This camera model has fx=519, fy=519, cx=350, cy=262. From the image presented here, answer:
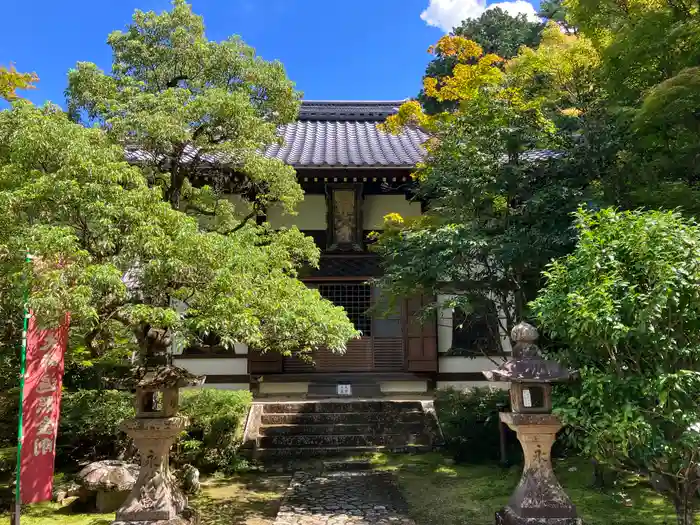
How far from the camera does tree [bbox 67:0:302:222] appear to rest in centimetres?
572

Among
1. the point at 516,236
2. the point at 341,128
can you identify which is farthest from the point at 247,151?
the point at 341,128

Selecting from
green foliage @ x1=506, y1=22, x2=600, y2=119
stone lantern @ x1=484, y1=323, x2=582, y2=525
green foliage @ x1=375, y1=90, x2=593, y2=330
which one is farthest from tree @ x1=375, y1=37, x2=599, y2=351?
stone lantern @ x1=484, y1=323, x2=582, y2=525

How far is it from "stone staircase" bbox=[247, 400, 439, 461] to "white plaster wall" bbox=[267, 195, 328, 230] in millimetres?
4254

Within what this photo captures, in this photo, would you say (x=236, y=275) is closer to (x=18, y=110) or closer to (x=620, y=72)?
(x=18, y=110)

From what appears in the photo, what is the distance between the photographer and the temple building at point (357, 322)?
11.9m

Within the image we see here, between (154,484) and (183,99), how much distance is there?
426 cm

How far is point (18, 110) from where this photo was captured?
212 inches

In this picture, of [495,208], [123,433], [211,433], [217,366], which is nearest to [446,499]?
[211,433]

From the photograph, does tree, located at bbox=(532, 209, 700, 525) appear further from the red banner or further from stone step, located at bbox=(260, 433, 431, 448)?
stone step, located at bbox=(260, 433, 431, 448)

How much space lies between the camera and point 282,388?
12.0 metres

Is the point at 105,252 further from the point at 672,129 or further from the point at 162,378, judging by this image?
the point at 672,129

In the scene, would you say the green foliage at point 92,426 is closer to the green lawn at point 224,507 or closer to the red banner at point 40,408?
the green lawn at point 224,507

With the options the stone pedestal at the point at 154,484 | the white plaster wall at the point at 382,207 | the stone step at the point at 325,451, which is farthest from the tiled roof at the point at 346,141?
the stone step at the point at 325,451

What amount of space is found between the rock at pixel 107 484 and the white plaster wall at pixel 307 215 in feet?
23.0
